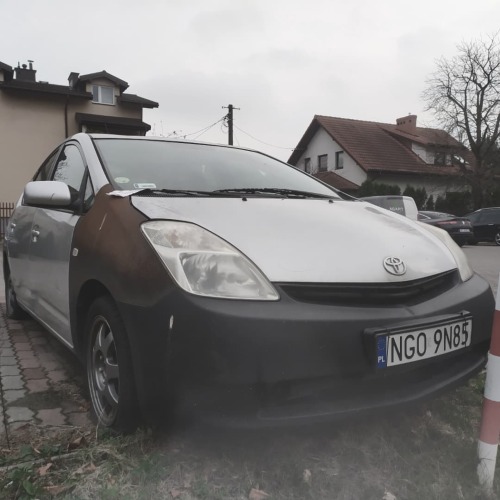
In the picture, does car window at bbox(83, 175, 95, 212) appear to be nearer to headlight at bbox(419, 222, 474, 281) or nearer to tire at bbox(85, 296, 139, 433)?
tire at bbox(85, 296, 139, 433)

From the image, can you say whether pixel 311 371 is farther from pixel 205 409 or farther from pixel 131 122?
pixel 131 122

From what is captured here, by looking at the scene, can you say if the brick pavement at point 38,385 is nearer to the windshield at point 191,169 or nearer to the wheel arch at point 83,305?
the wheel arch at point 83,305

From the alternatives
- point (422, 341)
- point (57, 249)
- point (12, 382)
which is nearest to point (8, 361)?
point (12, 382)

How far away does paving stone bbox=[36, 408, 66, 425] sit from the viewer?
247 cm

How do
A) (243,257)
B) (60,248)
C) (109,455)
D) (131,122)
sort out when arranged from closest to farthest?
(243,257) < (109,455) < (60,248) < (131,122)

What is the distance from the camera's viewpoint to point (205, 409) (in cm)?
177

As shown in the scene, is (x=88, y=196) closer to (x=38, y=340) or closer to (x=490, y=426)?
(x=38, y=340)

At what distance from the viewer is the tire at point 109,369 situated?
2.01 metres

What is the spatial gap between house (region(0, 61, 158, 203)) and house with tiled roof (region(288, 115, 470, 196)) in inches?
538

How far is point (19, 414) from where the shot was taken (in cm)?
255

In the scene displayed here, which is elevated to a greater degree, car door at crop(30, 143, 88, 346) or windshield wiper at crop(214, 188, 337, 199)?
windshield wiper at crop(214, 188, 337, 199)

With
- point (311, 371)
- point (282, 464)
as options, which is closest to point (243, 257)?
point (311, 371)

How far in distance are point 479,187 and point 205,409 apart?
3130 centimetres

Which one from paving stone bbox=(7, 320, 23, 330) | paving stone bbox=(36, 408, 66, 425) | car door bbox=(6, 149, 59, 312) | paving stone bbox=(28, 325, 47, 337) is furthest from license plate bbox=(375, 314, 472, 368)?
paving stone bbox=(7, 320, 23, 330)
